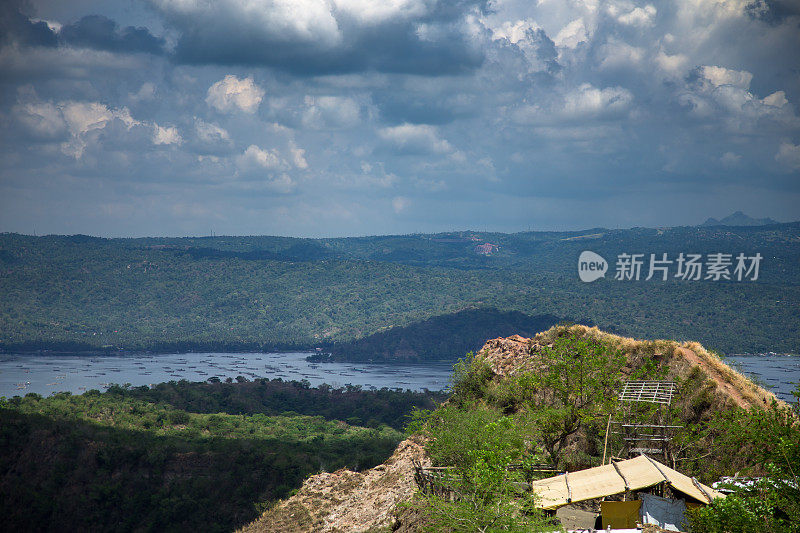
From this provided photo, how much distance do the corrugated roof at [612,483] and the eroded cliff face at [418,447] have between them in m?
8.03

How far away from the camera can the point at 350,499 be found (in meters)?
45.8

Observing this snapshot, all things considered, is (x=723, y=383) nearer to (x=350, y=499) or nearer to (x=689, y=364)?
(x=689, y=364)

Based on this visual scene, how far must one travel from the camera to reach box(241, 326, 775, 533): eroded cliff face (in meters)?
33.0

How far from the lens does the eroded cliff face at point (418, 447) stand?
1298 inches

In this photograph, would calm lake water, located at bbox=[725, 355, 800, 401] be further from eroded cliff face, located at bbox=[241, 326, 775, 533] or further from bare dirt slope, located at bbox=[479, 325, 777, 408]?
bare dirt slope, located at bbox=[479, 325, 777, 408]

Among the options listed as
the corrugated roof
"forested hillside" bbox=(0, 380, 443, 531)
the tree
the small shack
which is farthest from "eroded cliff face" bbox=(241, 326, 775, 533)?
"forested hillside" bbox=(0, 380, 443, 531)

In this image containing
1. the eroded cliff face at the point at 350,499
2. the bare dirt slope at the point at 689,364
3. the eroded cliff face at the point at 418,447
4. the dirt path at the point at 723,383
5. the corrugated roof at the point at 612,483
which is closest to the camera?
the corrugated roof at the point at 612,483

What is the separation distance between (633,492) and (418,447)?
83.6 feet

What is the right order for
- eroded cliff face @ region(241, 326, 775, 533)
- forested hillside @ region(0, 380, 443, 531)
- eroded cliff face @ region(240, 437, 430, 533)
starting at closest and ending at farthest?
eroded cliff face @ region(241, 326, 775, 533)
eroded cliff face @ region(240, 437, 430, 533)
forested hillside @ region(0, 380, 443, 531)

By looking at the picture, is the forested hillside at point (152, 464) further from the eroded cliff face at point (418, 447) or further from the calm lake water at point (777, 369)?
the calm lake water at point (777, 369)

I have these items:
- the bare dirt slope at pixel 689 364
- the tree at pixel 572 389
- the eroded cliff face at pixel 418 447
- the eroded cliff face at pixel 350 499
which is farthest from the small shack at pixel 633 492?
the eroded cliff face at pixel 350 499

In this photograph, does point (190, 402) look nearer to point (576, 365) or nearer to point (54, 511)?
point (54, 511)

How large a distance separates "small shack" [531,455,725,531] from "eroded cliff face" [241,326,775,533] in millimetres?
8464

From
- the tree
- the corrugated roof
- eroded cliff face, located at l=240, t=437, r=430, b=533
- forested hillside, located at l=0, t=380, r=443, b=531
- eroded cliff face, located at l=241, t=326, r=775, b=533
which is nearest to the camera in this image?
the corrugated roof
